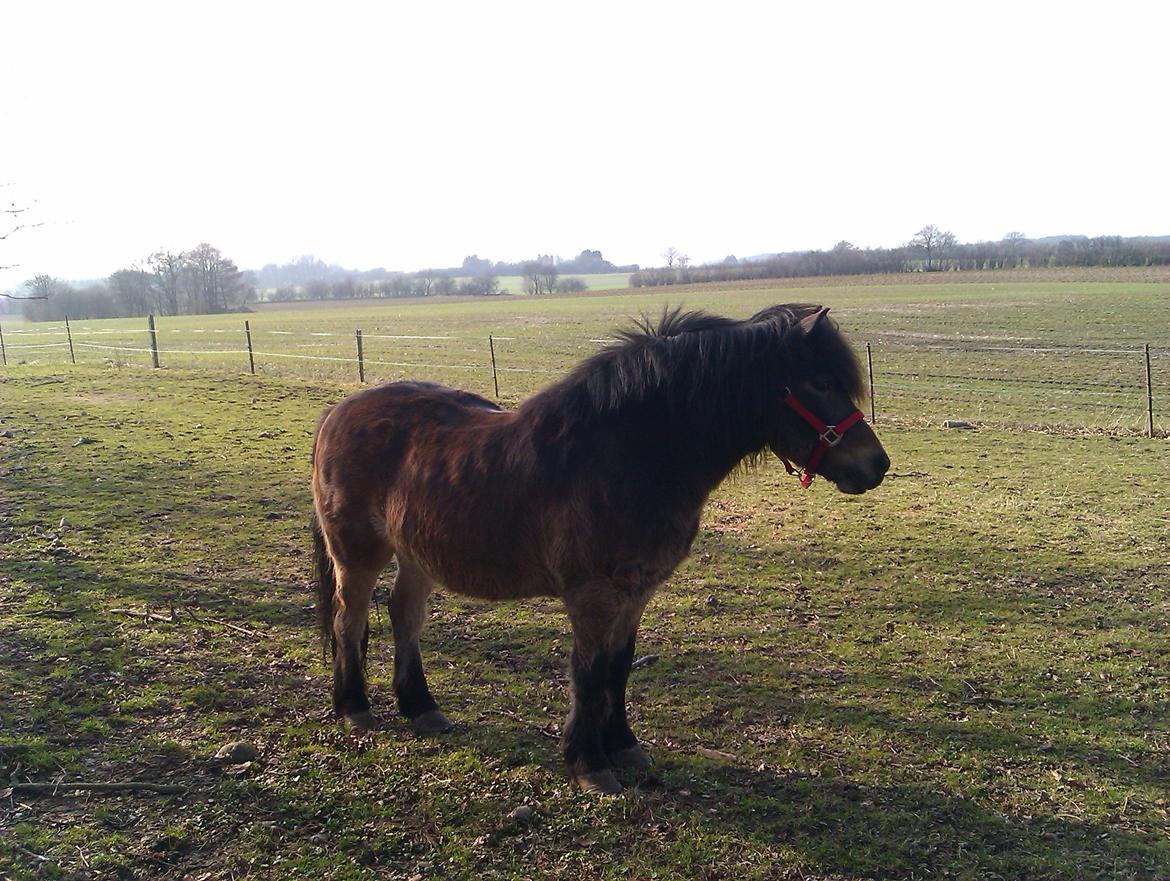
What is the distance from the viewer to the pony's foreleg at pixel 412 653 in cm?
429

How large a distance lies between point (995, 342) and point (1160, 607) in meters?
20.7

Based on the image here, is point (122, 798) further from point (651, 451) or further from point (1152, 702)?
point (1152, 702)

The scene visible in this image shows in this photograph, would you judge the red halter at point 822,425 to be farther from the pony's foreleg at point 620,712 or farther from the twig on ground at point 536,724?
the twig on ground at point 536,724

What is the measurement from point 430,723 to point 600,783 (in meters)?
1.04

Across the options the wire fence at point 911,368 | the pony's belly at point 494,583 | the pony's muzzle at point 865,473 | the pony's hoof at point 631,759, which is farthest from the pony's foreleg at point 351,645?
the wire fence at point 911,368

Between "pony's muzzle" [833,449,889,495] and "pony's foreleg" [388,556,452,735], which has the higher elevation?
"pony's muzzle" [833,449,889,495]

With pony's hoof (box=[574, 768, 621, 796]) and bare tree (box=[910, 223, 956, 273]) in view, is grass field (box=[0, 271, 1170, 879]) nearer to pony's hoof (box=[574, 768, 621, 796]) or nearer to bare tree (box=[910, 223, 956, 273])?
pony's hoof (box=[574, 768, 621, 796])

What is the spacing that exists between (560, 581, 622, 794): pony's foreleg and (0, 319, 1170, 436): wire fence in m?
10.0

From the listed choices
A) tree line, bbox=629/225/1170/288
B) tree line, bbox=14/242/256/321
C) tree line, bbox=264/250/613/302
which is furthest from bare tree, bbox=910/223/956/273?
tree line, bbox=14/242/256/321

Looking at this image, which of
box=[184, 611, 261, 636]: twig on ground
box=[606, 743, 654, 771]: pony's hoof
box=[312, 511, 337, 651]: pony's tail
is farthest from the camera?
box=[184, 611, 261, 636]: twig on ground

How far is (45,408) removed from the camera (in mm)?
14680

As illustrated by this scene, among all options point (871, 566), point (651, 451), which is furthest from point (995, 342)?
point (651, 451)

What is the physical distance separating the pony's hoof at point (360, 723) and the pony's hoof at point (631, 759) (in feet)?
4.09

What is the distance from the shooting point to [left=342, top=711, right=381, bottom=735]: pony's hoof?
4230 millimetres
